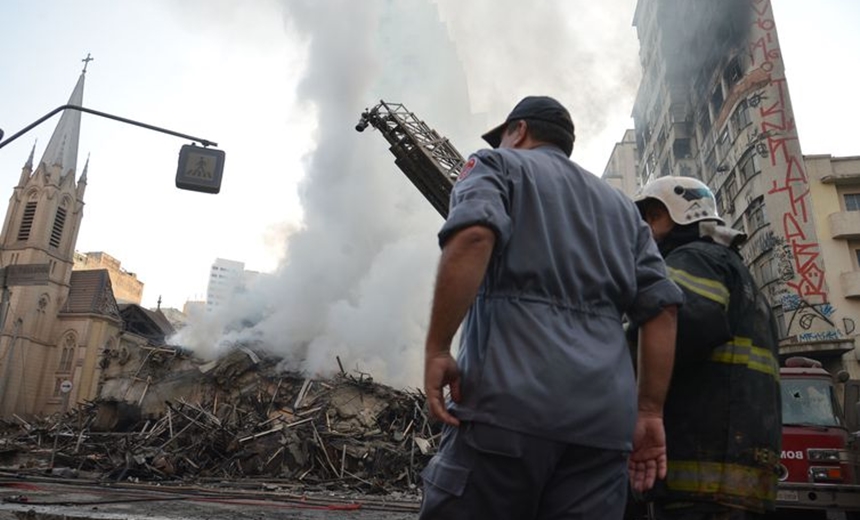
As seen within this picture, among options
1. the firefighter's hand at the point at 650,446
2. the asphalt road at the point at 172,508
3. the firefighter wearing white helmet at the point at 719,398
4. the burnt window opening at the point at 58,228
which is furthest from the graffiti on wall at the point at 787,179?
the burnt window opening at the point at 58,228

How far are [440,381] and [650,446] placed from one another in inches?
28.2

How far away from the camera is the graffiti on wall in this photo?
19.7m

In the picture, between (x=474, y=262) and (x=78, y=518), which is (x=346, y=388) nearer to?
(x=78, y=518)

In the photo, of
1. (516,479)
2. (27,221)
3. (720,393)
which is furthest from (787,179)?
(27,221)

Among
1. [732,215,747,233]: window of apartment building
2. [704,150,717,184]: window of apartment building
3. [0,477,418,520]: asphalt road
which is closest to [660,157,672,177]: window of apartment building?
[704,150,717,184]: window of apartment building

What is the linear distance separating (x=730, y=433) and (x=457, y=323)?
1243 millimetres

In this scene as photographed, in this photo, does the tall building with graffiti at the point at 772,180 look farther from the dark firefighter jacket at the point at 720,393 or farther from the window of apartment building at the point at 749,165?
the dark firefighter jacket at the point at 720,393

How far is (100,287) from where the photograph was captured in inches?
1871

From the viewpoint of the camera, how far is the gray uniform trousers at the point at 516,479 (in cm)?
122

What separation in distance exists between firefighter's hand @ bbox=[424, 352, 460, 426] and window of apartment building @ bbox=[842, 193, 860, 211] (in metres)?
25.7

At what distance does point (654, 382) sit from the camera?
155 centimetres

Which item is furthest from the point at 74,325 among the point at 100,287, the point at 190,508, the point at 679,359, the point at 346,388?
the point at 679,359

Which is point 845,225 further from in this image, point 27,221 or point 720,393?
point 27,221

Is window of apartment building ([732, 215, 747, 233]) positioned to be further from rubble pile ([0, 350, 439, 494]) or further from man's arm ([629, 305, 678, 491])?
man's arm ([629, 305, 678, 491])
